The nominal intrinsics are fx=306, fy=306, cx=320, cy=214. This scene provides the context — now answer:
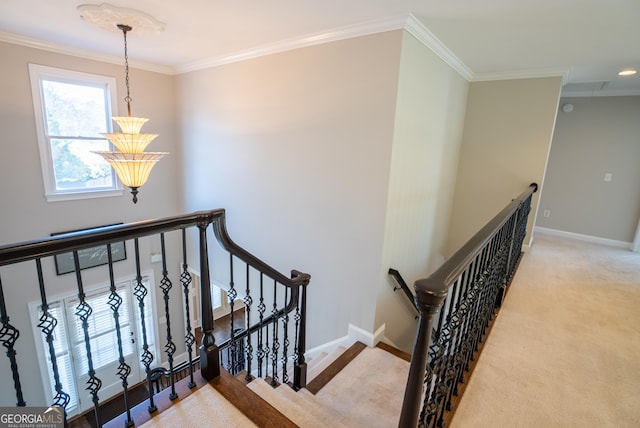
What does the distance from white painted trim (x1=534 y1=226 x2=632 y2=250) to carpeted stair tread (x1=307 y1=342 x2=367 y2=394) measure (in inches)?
162

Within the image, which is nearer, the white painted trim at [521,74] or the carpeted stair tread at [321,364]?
the carpeted stair tread at [321,364]

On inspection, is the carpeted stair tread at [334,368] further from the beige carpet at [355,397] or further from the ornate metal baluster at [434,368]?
the ornate metal baluster at [434,368]

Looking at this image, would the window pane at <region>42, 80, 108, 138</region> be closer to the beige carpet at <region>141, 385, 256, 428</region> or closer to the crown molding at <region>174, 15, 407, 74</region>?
the crown molding at <region>174, 15, 407, 74</region>

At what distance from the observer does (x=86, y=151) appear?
→ 13.3ft

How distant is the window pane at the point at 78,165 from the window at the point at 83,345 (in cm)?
155

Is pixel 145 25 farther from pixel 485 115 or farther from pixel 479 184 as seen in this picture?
pixel 479 184

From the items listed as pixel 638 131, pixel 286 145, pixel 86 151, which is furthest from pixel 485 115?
pixel 86 151

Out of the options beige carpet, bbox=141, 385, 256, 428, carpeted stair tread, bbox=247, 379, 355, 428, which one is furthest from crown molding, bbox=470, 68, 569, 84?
beige carpet, bbox=141, 385, 256, 428

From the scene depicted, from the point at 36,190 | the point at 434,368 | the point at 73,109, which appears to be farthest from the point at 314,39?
the point at 36,190

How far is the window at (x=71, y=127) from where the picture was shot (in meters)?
3.67

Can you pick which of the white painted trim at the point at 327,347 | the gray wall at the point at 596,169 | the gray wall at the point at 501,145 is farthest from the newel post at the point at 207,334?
the gray wall at the point at 596,169

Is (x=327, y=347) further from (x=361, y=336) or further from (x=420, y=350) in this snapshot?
(x=420, y=350)

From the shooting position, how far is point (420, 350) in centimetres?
91

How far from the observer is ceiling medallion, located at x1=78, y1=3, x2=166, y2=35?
2.40m
